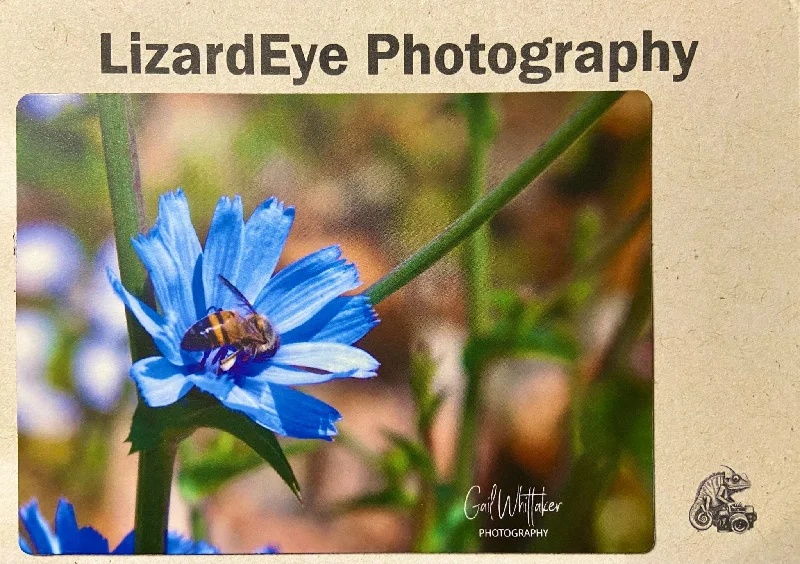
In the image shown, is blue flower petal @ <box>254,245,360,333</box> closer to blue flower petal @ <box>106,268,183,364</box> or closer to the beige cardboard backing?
blue flower petal @ <box>106,268,183,364</box>

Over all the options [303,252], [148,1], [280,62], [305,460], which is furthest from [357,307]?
[148,1]

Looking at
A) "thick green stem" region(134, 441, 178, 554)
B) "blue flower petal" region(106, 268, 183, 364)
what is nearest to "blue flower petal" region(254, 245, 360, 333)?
"blue flower petal" region(106, 268, 183, 364)

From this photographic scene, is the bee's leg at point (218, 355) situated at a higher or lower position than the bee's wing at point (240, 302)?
lower

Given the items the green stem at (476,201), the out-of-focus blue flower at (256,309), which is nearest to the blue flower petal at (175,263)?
the out-of-focus blue flower at (256,309)

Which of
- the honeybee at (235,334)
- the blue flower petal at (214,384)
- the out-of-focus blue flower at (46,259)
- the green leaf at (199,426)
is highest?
the out-of-focus blue flower at (46,259)

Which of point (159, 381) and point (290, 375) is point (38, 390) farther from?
point (290, 375)

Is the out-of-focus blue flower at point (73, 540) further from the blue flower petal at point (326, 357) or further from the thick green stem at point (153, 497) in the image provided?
the blue flower petal at point (326, 357)

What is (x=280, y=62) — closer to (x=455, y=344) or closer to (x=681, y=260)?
(x=455, y=344)
